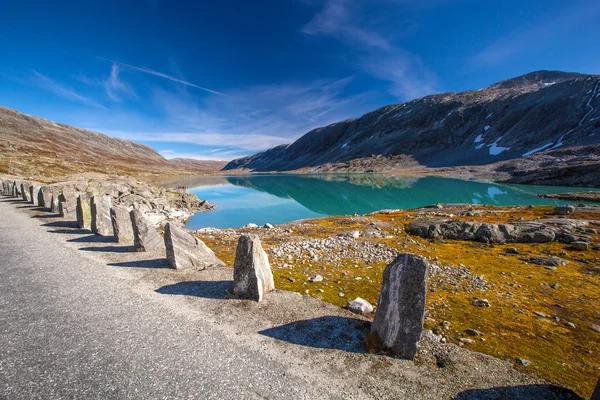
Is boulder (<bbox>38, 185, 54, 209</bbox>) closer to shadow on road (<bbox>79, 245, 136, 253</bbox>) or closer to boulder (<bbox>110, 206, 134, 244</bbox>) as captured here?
boulder (<bbox>110, 206, 134, 244</bbox>)

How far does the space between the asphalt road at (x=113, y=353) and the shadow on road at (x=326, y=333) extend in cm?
98

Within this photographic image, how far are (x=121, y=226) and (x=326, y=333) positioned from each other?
13.1 meters

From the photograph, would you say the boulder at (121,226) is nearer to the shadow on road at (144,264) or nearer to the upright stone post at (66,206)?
the shadow on road at (144,264)

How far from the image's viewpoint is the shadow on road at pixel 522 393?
5086 mm

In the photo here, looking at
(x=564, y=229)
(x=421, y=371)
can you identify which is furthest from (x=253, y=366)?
(x=564, y=229)

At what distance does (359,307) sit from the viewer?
8.32m

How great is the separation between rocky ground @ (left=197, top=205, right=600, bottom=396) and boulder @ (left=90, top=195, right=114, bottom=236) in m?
5.42

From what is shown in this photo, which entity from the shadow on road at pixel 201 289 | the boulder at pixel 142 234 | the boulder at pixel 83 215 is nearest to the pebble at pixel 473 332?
the shadow on road at pixel 201 289

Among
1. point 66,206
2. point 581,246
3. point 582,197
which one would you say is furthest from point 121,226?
point 582,197

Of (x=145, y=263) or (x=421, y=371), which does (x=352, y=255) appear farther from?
(x=145, y=263)

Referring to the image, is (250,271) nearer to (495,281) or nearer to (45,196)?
(495,281)

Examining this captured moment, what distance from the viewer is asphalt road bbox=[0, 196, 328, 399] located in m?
5.15

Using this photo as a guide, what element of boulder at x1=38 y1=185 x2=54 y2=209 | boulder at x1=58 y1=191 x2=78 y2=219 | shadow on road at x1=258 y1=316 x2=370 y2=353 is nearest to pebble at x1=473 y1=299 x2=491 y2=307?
shadow on road at x1=258 y1=316 x2=370 y2=353

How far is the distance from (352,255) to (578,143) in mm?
157479
